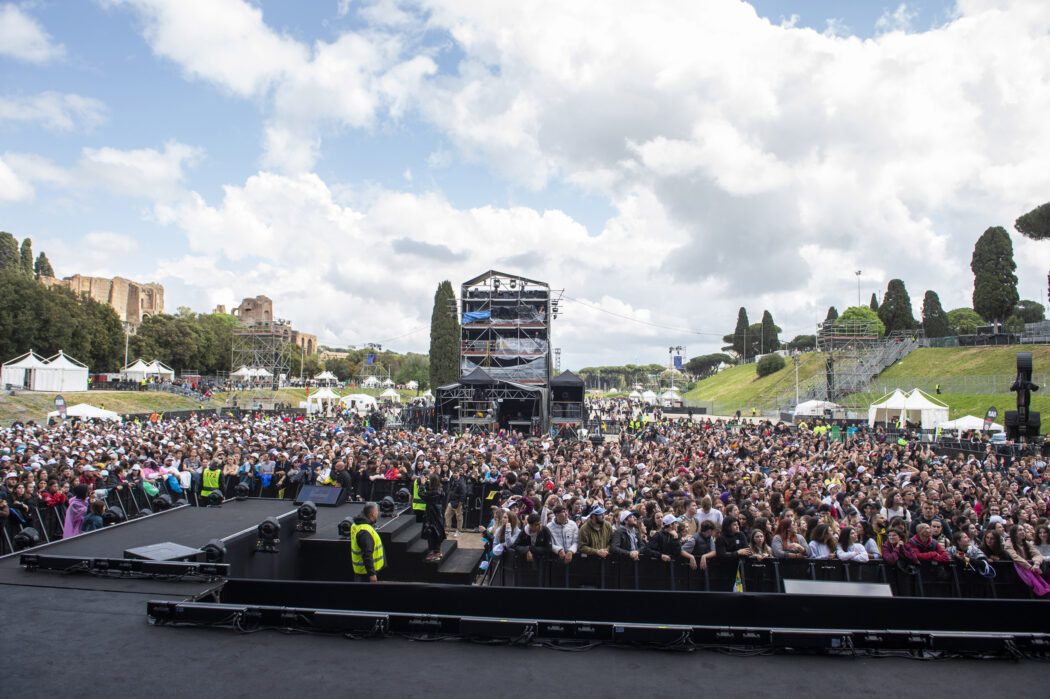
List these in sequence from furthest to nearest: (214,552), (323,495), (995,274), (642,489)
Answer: (995,274)
(642,489)
(323,495)
(214,552)

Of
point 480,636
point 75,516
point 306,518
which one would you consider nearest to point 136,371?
point 75,516

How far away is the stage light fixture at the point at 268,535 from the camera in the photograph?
7219 mm

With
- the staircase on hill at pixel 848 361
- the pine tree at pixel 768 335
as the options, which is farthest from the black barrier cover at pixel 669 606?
the pine tree at pixel 768 335

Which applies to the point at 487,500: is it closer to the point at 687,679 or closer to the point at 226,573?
the point at 226,573

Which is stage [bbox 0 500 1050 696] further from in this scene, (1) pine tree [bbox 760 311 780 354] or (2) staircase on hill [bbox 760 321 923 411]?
(1) pine tree [bbox 760 311 780 354]

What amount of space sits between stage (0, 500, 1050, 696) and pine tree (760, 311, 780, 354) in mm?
96117

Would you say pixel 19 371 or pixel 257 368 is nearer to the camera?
pixel 19 371

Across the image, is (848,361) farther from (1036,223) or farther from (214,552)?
(214,552)

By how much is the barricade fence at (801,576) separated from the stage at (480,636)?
1.96 m

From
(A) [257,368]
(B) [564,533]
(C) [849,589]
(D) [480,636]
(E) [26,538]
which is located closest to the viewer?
(D) [480,636]

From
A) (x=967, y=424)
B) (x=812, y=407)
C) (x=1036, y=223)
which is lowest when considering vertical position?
(x=967, y=424)

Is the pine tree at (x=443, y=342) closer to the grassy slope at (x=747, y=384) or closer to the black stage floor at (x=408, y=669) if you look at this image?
the grassy slope at (x=747, y=384)

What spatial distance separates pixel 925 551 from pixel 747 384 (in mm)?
77324

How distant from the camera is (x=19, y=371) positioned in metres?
39.6
